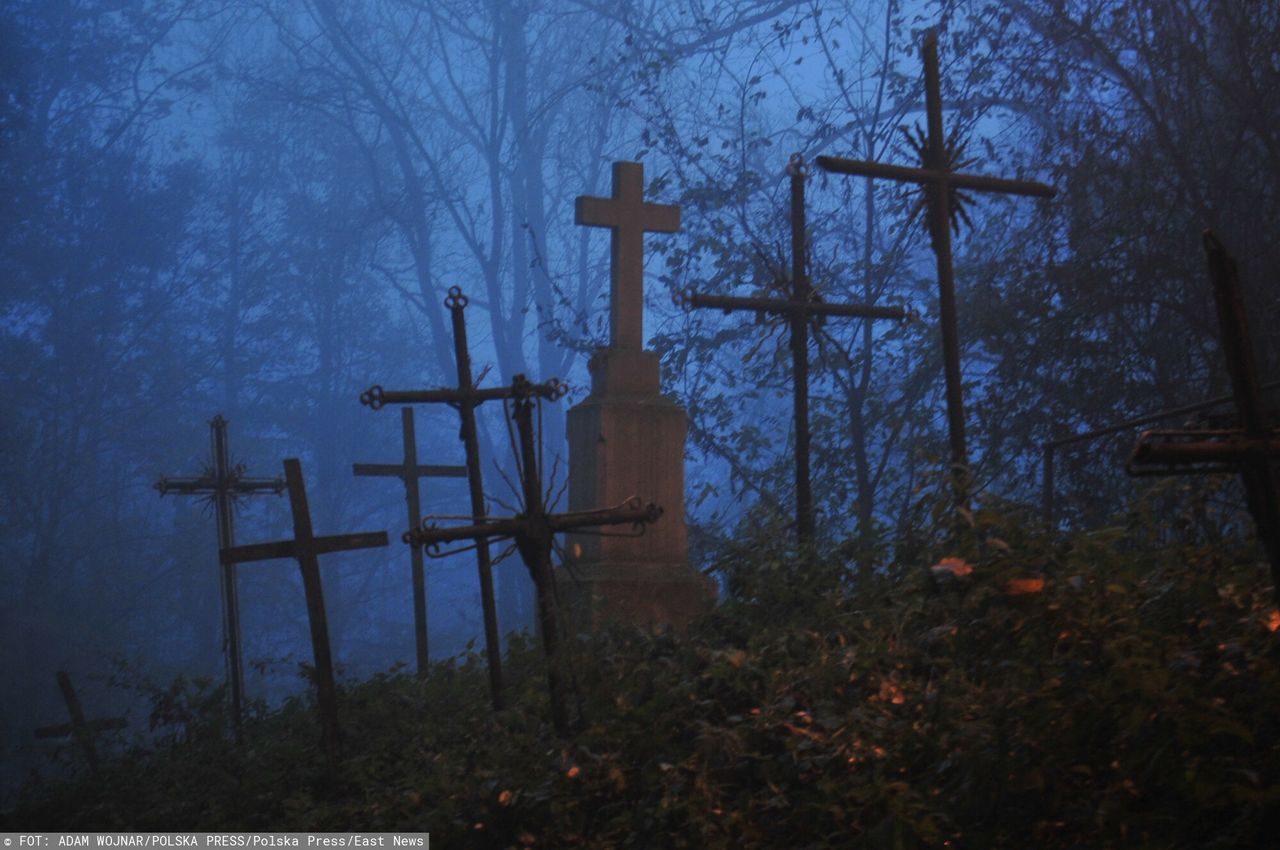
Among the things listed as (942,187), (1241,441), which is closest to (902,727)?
(1241,441)

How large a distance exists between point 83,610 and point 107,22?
19.1 meters

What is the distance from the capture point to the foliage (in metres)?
4.28

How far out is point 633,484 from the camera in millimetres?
10227

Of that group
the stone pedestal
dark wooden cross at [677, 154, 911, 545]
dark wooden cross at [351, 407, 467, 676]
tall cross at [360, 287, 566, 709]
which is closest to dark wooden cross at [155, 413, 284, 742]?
dark wooden cross at [351, 407, 467, 676]

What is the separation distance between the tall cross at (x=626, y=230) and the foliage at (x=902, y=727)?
2.96 metres

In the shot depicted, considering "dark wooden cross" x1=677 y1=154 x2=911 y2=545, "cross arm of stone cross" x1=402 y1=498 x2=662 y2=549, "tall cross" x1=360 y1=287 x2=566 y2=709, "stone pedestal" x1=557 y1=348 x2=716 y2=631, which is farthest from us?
"stone pedestal" x1=557 y1=348 x2=716 y2=631

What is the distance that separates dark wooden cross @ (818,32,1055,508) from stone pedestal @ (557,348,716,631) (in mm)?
2766

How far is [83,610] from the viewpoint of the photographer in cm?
3247

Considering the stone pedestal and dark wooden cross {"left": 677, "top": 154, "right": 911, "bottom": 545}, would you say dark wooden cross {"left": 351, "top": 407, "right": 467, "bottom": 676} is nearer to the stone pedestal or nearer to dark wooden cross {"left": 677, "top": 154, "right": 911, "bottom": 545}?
the stone pedestal

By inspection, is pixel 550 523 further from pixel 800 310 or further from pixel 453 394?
pixel 800 310

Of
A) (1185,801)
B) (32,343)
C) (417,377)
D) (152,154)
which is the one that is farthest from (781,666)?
(152,154)

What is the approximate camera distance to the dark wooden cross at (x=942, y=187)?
776 cm

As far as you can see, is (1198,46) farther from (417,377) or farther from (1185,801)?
(417,377)

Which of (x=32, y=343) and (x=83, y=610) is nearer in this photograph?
(x=83, y=610)
